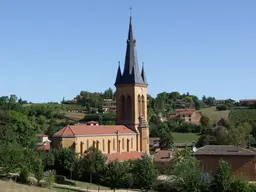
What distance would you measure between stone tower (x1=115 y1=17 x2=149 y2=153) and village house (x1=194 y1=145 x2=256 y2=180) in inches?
795

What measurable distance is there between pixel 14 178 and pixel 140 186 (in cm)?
1403

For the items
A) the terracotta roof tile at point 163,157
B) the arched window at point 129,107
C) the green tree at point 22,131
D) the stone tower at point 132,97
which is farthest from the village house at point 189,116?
the green tree at point 22,131

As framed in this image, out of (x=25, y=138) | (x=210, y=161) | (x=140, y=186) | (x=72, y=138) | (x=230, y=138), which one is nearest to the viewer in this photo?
(x=140, y=186)

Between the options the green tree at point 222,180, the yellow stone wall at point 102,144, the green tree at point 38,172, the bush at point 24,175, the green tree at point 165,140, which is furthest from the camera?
the green tree at point 165,140

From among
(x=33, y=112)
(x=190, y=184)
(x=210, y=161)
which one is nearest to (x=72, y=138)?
(x=210, y=161)

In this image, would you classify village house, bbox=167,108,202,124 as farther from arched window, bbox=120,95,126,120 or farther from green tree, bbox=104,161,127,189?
green tree, bbox=104,161,127,189

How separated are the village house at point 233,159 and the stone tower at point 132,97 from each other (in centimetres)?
2019

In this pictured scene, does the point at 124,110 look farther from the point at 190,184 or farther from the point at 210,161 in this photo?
the point at 190,184

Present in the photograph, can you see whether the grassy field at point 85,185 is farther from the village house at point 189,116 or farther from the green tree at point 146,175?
the village house at point 189,116

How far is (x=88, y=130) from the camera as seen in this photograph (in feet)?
233

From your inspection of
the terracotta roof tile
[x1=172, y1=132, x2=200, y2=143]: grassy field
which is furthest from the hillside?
the terracotta roof tile

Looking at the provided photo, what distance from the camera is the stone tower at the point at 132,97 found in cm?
8088

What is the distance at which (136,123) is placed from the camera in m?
81.0

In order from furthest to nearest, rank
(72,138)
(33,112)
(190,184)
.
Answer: (33,112) → (72,138) → (190,184)
